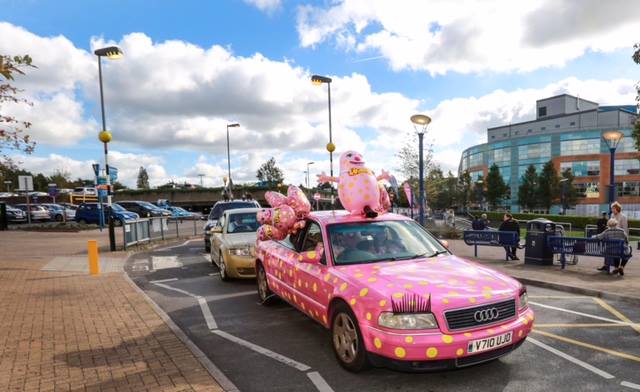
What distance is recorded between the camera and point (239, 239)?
356 inches

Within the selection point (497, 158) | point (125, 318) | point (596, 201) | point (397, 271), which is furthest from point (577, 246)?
point (497, 158)

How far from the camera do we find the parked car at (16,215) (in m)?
34.4

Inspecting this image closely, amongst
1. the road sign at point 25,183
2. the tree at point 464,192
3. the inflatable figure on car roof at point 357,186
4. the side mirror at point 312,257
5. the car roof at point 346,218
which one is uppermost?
the road sign at point 25,183

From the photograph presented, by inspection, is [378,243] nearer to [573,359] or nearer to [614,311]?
[573,359]

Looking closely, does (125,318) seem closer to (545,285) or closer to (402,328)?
(402,328)

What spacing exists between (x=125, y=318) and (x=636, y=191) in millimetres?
87917

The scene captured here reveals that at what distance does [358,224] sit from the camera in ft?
17.1

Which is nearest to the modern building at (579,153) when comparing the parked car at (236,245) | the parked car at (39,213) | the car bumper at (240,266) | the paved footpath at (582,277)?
the paved footpath at (582,277)

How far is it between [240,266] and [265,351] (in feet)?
13.1

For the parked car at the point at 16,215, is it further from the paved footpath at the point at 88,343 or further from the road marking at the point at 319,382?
the road marking at the point at 319,382

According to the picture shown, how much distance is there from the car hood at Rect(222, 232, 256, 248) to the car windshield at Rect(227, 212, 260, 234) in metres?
0.30

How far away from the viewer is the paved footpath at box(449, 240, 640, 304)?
7514 mm

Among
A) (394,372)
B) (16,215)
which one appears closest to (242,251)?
(394,372)

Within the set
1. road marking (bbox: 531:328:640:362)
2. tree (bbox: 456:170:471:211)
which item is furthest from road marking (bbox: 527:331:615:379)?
tree (bbox: 456:170:471:211)
